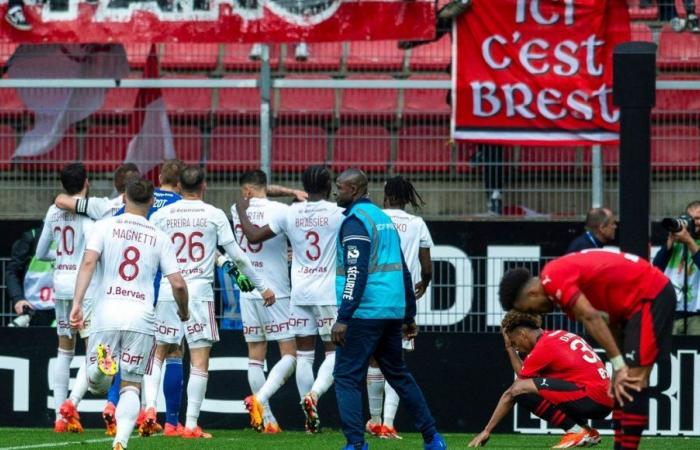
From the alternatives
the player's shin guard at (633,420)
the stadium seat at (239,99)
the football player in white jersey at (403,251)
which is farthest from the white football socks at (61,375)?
the player's shin guard at (633,420)

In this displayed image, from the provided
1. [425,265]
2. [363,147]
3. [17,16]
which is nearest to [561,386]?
[425,265]

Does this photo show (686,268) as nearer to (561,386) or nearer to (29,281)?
(561,386)

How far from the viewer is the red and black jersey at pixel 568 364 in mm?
10520

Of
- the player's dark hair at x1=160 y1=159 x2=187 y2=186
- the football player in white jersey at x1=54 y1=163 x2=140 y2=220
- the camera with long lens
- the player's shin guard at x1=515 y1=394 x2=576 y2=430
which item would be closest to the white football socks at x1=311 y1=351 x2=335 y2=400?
the player's shin guard at x1=515 y1=394 x2=576 y2=430

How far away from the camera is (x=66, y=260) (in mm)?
12242

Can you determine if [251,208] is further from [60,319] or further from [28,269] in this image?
[28,269]

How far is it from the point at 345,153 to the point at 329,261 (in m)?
2.79

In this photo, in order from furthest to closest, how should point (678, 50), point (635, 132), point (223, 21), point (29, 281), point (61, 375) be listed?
point (223, 21)
point (678, 50)
point (29, 281)
point (61, 375)
point (635, 132)

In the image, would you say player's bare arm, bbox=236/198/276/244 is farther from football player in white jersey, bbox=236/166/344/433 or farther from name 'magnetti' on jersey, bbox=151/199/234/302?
name 'magnetti' on jersey, bbox=151/199/234/302

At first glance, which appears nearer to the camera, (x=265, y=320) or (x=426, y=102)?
(x=265, y=320)

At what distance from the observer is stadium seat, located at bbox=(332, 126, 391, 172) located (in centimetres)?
1449

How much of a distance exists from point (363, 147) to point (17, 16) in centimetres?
386

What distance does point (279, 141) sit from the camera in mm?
14586

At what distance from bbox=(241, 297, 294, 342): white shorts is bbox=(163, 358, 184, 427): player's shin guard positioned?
77cm
